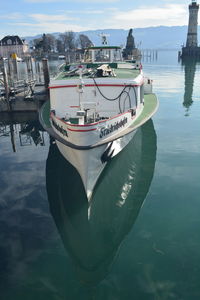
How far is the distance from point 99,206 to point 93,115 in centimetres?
431

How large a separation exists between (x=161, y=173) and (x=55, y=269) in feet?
26.3

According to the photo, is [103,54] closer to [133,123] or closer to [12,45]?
[133,123]

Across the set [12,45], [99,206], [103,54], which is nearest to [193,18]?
[12,45]

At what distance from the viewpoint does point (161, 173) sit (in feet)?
46.5

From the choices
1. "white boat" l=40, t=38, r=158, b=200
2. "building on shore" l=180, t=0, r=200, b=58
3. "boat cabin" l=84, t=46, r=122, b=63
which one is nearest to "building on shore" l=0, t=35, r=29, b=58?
"building on shore" l=180, t=0, r=200, b=58

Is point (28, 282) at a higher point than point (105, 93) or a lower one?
lower

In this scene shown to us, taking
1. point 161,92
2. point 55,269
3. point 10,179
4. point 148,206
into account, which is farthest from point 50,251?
point 161,92

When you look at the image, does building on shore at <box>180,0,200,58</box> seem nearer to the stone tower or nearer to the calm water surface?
the stone tower

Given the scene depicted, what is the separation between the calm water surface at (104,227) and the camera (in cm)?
766

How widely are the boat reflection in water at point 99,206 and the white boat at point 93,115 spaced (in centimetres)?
102

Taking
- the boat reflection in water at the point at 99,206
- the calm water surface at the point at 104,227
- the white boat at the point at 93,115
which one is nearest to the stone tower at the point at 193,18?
the white boat at the point at 93,115

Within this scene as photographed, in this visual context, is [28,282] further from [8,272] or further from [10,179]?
[10,179]

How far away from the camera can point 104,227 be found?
1027 centimetres

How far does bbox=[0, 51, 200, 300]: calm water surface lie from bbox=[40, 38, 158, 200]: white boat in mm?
1451
